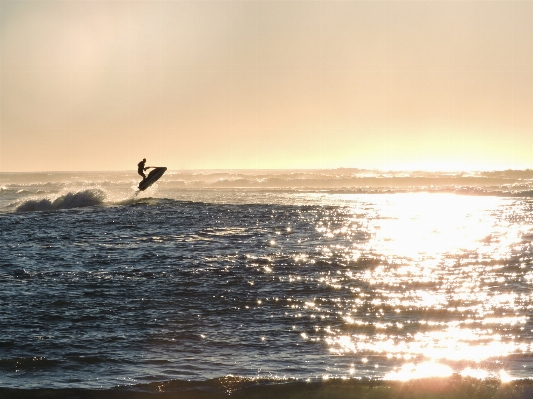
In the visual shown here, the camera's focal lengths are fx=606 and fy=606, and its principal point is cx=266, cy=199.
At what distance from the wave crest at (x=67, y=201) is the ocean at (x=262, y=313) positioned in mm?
17045

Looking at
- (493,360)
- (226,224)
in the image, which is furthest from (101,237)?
(493,360)

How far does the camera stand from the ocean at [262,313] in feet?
27.3

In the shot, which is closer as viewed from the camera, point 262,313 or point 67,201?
point 262,313

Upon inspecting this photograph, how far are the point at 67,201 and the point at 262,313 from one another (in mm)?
34514

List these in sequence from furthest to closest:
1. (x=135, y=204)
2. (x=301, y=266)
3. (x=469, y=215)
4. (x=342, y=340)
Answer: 1. (x=135, y=204)
2. (x=469, y=215)
3. (x=301, y=266)
4. (x=342, y=340)

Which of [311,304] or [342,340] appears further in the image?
[311,304]

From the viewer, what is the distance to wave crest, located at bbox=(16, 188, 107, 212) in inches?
1671

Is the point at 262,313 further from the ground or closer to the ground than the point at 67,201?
closer to the ground

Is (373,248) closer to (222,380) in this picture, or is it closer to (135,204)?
(222,380)

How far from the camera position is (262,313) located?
40.5 feet

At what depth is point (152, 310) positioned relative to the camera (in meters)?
12.5

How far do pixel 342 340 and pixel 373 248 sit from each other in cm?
1156

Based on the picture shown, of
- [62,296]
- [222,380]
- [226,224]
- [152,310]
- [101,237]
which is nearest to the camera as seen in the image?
[222,380]

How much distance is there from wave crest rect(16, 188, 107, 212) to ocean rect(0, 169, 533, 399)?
17.0 metres
